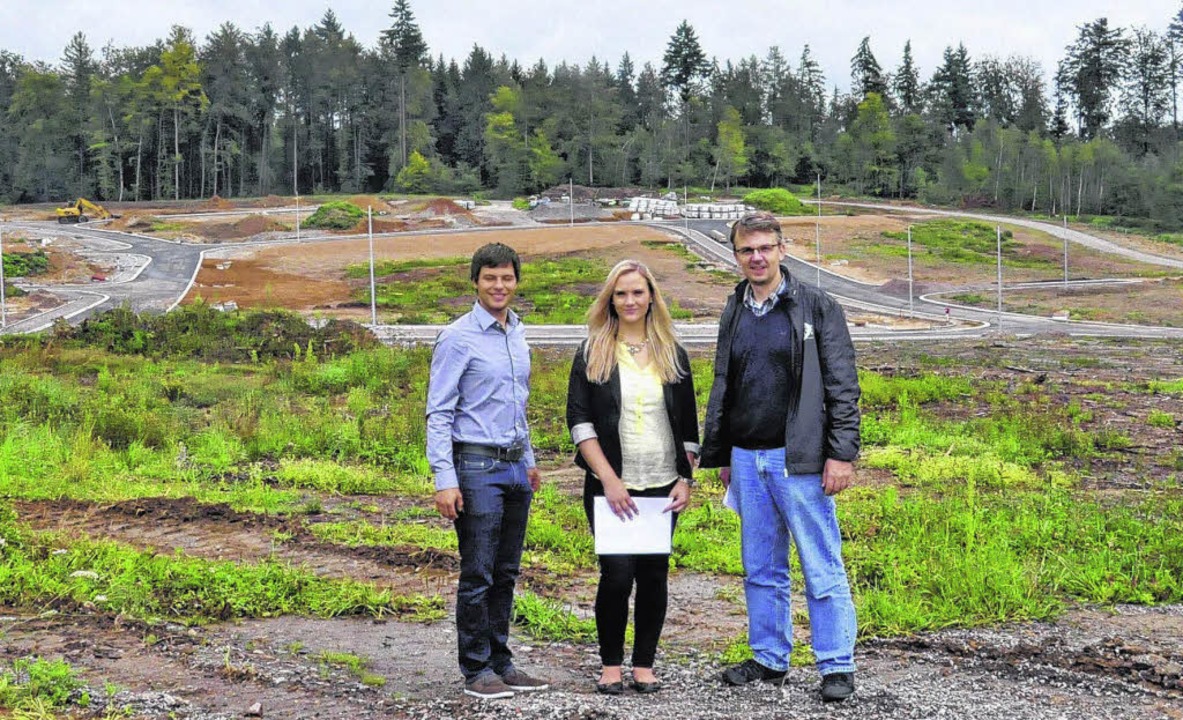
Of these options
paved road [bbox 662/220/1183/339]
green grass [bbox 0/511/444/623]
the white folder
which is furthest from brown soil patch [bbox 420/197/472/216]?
the white folder

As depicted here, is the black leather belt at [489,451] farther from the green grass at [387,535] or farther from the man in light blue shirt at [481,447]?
the green grass at [387,535]

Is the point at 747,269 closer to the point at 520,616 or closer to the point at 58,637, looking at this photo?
the point at 520,616

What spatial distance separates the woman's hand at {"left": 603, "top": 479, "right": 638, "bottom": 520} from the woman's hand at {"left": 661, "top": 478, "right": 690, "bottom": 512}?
0.16 meters

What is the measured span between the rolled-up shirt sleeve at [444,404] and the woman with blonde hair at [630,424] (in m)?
0.49

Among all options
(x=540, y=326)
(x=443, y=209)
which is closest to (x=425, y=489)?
(x=540, y=326)

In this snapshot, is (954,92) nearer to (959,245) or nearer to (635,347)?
(959,245)

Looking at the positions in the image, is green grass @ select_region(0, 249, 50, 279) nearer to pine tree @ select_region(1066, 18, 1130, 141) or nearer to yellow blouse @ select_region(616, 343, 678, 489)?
yellow blouse @ select_region(616, 343, 678, 489)

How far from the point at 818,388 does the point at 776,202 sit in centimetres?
7890

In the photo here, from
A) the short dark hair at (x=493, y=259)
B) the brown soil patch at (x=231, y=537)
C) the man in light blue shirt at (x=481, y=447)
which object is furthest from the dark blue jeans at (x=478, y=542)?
the brown soil patch at (x=231, y=537)

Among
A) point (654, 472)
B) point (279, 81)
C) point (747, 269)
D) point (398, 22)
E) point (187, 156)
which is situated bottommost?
point (654, 472)

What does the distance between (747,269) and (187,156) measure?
9533 centimetres

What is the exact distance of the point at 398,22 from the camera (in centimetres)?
11350

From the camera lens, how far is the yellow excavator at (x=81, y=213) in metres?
70.6

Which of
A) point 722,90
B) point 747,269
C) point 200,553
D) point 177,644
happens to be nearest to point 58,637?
point 177,644
